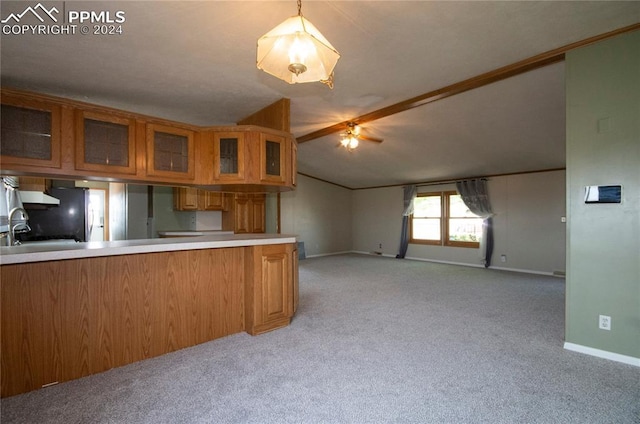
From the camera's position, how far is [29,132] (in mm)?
2246

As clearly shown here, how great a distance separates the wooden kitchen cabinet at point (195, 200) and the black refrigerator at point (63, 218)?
4.42ft

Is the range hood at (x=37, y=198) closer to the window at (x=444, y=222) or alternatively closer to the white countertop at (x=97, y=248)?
the white countertop at (x=97, y=248)

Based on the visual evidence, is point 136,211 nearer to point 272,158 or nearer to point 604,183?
point 272,158

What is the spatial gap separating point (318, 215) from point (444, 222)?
3.45 metres

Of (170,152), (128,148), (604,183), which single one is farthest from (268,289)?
(604,183)

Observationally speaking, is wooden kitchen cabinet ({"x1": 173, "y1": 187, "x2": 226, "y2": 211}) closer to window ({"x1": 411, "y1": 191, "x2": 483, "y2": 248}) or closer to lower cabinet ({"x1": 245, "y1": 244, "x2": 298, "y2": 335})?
lower cabinet ({"x1": 245, "y1": 244, "x2": 298, "y2": 335})

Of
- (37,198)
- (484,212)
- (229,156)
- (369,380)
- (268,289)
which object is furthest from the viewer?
(484,212)

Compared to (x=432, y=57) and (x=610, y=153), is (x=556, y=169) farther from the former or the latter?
(x=432, y=57)

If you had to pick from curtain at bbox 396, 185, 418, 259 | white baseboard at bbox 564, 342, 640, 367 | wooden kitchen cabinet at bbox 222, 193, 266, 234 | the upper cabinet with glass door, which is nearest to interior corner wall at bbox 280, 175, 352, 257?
wooden kitchen cabinet at bbox 222, 193, 266, 234

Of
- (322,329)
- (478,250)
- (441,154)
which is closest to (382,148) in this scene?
(441,154)

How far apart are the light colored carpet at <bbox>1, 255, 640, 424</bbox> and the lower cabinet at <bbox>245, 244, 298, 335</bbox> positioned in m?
0.14

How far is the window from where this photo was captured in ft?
22.4

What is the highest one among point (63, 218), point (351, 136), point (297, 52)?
point (351, 136)

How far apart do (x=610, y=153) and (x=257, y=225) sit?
212 inches
